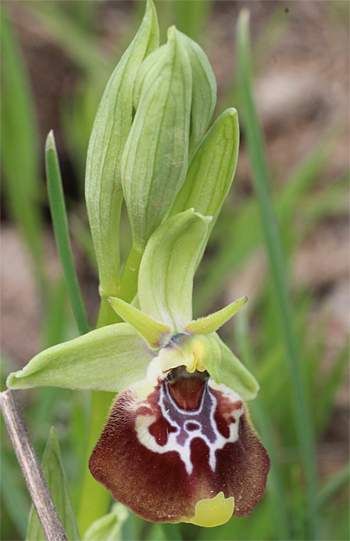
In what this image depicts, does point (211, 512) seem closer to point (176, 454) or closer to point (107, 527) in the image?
point (176, 454)

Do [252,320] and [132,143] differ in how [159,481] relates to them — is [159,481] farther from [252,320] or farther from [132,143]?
[252,320]

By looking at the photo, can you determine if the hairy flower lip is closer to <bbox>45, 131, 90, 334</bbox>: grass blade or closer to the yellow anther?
the yellow anther

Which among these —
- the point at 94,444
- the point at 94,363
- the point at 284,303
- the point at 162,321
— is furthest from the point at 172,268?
the point at 284,303

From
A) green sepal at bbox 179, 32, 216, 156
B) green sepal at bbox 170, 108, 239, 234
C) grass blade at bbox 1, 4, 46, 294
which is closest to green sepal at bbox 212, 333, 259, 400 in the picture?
green sepal at bbox 170, 108, 239, 234

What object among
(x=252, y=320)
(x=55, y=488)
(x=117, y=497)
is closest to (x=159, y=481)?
(x=117, y=497)

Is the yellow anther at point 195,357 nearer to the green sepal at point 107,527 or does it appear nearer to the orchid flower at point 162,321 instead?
the orchid flower at point 162,321

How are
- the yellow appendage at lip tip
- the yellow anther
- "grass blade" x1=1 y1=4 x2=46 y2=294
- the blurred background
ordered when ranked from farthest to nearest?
"grass blade" x1=1 y1=4 x2=46 y2=294
the blurred background
the yellow anther
the yellow appendage at lip tip
